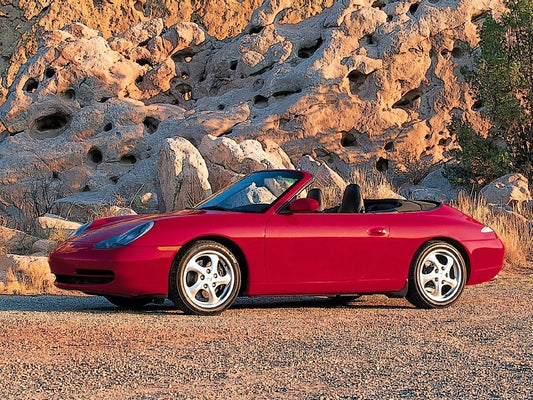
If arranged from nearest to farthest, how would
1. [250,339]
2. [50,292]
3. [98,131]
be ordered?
[250,339] → [50,292] → [98,131]

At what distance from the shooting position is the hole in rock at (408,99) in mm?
23016

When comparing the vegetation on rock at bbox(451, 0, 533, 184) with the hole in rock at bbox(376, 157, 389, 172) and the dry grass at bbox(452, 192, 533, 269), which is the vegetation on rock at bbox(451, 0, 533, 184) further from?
the dry grass at bbox(452, 192, 533, 269)

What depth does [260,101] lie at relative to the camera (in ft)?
73.6

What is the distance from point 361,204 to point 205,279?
192 cm

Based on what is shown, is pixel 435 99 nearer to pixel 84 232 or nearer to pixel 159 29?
pixel 159 29

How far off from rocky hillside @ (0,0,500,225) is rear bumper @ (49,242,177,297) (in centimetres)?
1123

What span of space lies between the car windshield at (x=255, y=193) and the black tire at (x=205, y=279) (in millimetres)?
666

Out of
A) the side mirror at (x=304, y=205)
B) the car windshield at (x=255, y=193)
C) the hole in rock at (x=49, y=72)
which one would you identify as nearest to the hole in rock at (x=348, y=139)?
the hole in rock at (x=49, y=72)

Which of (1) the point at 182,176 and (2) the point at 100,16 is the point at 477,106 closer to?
(1) the point at 182,176

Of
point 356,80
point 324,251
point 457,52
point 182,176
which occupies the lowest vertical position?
point 324,251

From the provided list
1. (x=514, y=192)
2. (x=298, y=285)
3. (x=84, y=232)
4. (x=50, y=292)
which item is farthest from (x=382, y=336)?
(x=514, y=192)

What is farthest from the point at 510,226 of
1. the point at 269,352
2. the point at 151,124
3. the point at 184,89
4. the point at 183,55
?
the point at 183,55

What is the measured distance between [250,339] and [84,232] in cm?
263

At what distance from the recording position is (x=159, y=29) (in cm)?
2438
